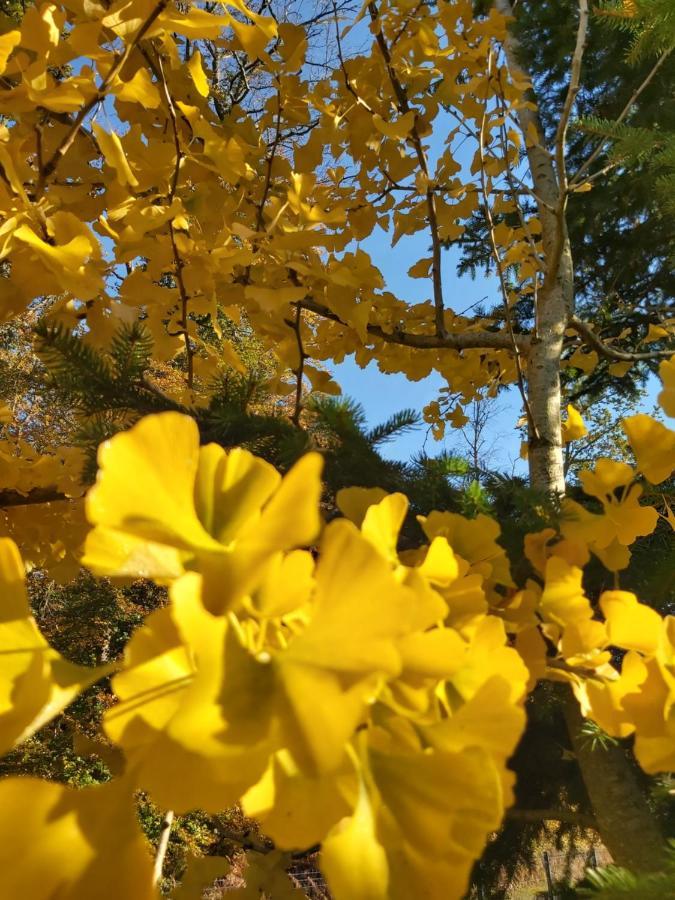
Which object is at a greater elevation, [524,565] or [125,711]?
[524,565]

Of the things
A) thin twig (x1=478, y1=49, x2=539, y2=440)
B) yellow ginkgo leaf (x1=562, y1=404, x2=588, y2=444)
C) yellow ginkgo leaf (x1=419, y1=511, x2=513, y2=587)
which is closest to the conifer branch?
thin twig (x1=478, y1=49, x2=539, y2=440)

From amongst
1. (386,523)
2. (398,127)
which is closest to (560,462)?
(398,127)

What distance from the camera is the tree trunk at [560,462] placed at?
86 cm

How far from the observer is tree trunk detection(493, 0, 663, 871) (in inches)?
34.0

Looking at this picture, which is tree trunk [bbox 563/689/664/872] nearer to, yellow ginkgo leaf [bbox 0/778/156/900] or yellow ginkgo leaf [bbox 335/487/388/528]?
yellow ginkgo leaf [bbox 335/487/388/528]

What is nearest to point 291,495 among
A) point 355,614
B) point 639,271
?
point 355,614

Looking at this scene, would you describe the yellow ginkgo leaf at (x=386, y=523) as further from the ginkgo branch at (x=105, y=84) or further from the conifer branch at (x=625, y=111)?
the conifer branch at (x=625, y=111)

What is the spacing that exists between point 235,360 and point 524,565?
0.61 metres

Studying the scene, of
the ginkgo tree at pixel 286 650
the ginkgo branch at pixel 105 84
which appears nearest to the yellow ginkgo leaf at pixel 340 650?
the ginkgo tree at pixel 286 650

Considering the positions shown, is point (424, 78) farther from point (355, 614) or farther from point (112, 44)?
point (355, 614)

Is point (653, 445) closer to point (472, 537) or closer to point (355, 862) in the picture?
point (472, 537)

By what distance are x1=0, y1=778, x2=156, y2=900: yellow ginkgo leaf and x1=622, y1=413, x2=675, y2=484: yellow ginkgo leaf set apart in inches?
18.0

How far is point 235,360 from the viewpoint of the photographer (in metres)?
0.98

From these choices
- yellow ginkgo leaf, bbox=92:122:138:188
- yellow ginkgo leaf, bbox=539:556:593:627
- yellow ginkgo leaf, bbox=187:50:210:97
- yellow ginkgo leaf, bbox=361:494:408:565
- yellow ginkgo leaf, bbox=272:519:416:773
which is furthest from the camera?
yellow ginkgo leaf, bbox=187:50:210:97
